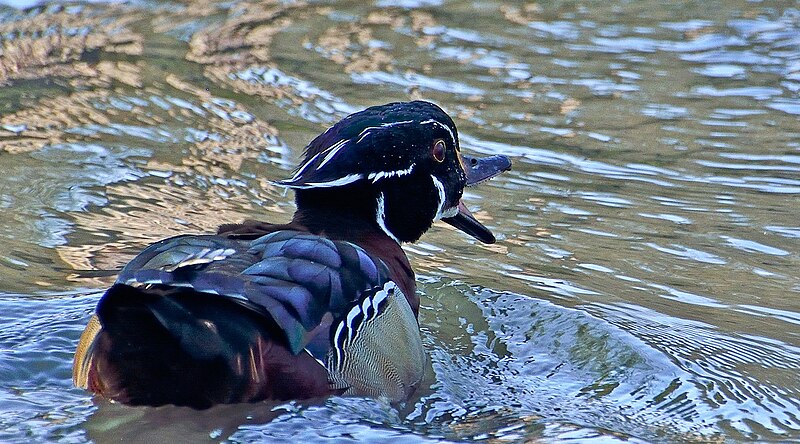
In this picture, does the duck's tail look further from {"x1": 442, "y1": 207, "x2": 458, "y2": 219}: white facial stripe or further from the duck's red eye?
{"x1": 442, "y1": 207, "x2": 458, "y2": 219}: white facial stripe

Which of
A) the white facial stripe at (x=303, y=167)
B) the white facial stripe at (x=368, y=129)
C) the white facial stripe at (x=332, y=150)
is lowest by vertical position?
the white facial stripe at (x=303, y=167)

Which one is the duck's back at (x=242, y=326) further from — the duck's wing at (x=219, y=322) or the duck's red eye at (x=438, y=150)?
the duck's red eye at (x=438, y=150)

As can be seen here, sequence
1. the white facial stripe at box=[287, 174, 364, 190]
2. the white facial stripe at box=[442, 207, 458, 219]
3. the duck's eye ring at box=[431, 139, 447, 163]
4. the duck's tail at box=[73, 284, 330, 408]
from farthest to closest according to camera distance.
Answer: the white facial stripe at box=[442, 207, 458, 219] < the duck's eye ring at box=[431, 139, 447, 163] < the white facial stripe at box=[287, 174, 364, 190] < the duck's tail at box=[73, 284, 330, 408]

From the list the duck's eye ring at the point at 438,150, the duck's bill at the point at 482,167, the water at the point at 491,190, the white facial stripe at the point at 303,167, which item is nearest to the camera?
the water at the point at 491,190

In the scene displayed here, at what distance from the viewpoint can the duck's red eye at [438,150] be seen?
6.40m

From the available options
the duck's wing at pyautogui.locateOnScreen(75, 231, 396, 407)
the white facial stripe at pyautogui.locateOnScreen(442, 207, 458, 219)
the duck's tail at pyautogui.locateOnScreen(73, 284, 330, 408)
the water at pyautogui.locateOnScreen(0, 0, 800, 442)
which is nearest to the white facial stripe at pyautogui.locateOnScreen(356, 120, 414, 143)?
the white facial stripe at pyautogui.locateOnScreen(442, 207, 458, 219)

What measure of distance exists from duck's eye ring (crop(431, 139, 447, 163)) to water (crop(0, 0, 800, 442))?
840 mm

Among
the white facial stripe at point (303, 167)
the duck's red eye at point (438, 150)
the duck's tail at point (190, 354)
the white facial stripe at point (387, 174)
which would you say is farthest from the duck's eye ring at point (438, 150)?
the duck's tail at point (190, 354)

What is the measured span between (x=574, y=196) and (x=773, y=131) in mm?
2209

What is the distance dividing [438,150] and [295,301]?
6.06 ft

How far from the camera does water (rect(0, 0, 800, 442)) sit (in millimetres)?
5391

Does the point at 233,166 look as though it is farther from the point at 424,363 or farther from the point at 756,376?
the point at 756,376

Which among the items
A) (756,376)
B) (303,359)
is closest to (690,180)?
(756,376)

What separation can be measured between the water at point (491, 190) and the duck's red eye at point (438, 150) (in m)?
0.84
